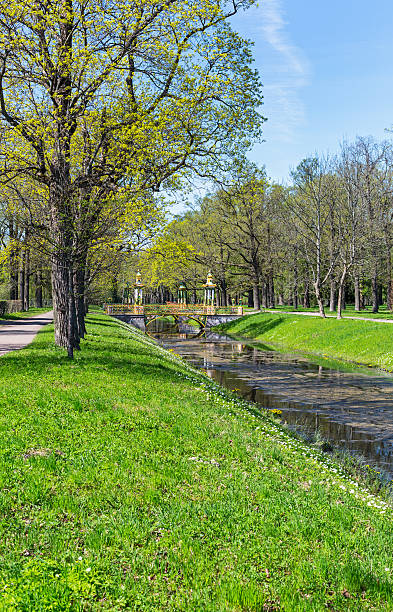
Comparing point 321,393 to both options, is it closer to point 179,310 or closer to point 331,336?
point 331,336

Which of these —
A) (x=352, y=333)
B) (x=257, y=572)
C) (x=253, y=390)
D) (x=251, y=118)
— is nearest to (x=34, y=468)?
(x=257, y=572)

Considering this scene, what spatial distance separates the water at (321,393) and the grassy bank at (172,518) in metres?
4.00

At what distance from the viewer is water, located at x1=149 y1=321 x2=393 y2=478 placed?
13.3 m

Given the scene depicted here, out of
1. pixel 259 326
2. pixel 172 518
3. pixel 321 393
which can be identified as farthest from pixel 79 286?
pixel 259 326

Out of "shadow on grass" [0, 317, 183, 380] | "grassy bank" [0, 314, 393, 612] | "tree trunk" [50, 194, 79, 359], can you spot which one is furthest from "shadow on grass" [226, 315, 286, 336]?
"grassy bank" [0, 314, 393, 612]

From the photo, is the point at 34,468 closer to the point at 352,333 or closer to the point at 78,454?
the point at 78,454

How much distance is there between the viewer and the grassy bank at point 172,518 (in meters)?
4.61

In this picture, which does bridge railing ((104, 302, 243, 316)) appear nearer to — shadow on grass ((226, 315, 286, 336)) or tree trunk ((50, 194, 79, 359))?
shadow on grass ((226, 315, 286, 336))

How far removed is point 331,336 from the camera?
35.1 meters

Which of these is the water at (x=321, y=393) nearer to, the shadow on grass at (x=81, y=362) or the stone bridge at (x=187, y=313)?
the shadow on grass at (x=81, y=362)

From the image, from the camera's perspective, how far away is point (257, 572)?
4973 millimetres

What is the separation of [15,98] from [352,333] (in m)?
24.7

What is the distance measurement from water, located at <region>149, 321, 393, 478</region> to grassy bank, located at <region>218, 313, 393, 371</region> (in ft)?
6.19

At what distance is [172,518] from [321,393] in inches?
581
